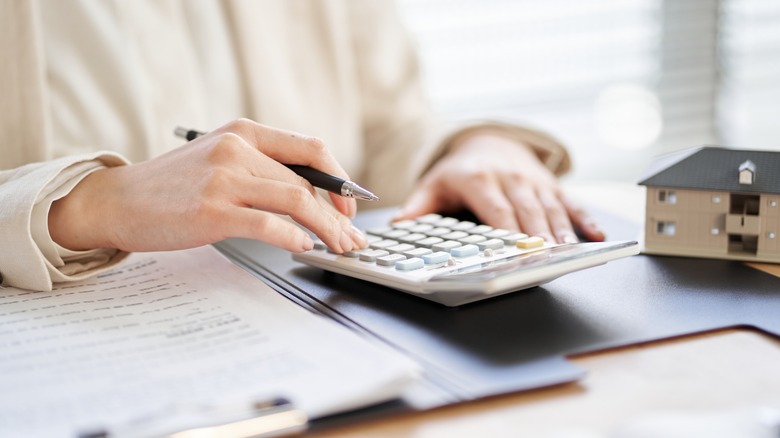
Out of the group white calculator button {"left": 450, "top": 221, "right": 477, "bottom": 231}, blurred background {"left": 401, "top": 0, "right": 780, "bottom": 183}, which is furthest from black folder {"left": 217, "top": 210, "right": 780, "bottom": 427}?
blurred background {"left": 401, "top": 0, "right": 780, "bottom": 183}

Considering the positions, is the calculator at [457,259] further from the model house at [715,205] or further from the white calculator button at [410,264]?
the model house at [715,205]

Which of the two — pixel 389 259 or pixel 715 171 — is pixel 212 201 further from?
pixel 715 171

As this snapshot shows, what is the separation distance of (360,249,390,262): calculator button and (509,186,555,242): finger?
17 centimetres

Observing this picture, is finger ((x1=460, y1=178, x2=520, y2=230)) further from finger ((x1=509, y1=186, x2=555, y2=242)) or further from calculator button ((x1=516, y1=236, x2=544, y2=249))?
calculator button ((x1=516, y1=236, x2=544, y2=249))

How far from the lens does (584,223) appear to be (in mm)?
756

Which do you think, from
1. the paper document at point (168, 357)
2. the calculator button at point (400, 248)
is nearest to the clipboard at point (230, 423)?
the paper document at point (168, 357)

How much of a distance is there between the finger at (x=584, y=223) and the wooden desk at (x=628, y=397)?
0.26m

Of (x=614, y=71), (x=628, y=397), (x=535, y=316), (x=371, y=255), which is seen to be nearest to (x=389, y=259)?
(x=371, y=255)

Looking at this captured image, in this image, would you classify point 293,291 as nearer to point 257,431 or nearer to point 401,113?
point 257,431

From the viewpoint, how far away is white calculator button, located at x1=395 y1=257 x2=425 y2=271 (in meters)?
0.57

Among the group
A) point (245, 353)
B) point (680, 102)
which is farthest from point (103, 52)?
point (680, 102)

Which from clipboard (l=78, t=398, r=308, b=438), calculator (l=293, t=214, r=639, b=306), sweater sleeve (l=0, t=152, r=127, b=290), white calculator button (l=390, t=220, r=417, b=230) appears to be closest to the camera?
clipboard (l=78, t=398, r=308, b=438)

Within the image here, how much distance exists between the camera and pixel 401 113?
124 centimetres

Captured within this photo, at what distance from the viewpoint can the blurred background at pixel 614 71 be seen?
1.90 m
